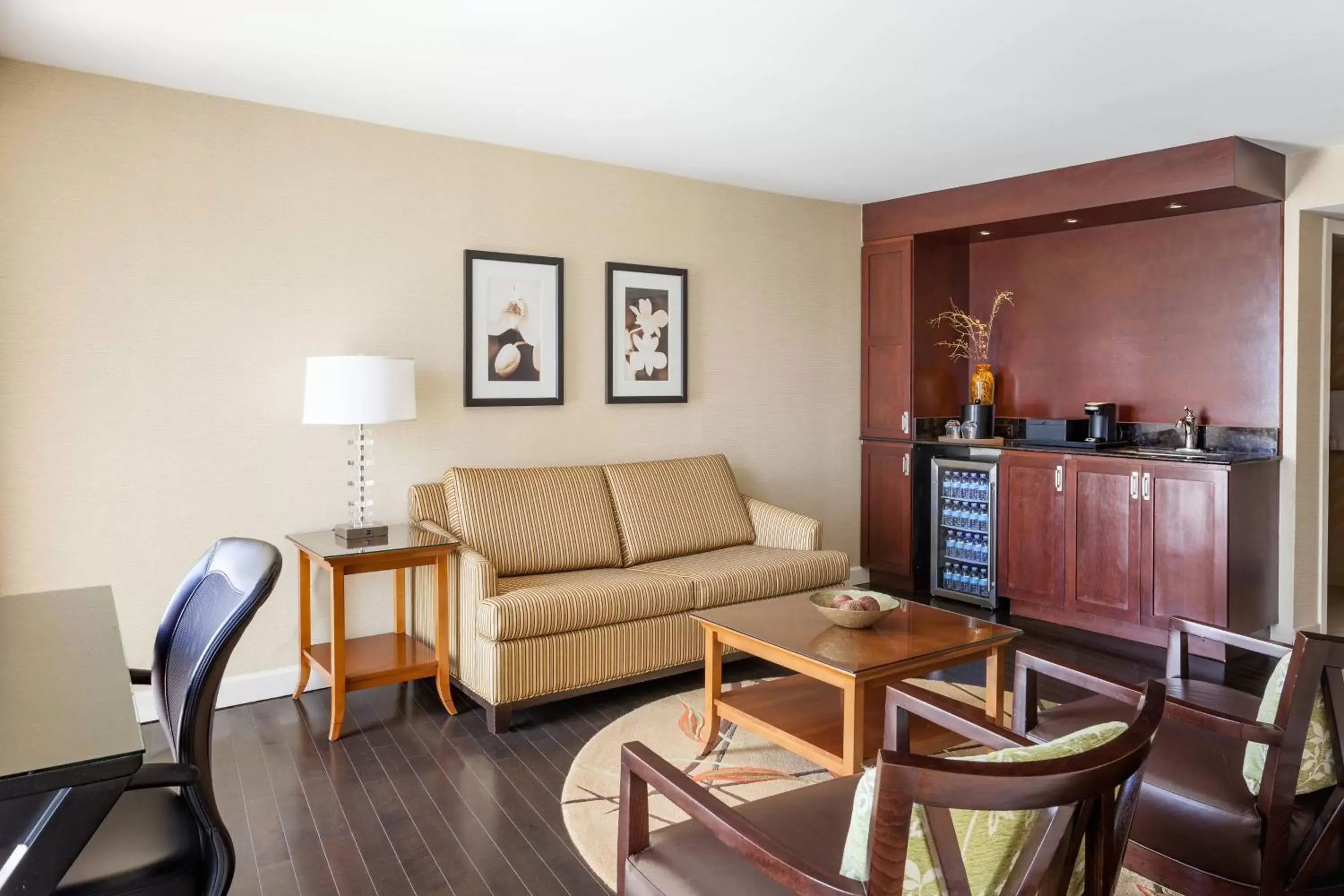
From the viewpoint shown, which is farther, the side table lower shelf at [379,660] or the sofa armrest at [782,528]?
the sofa armrest at [782,528]

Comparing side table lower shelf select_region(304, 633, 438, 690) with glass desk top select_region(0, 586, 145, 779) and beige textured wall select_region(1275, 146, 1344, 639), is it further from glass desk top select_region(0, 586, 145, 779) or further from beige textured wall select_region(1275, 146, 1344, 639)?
beige textured wall select_region(1275, 146, 1344, 639)

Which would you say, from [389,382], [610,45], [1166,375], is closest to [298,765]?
[389,382]

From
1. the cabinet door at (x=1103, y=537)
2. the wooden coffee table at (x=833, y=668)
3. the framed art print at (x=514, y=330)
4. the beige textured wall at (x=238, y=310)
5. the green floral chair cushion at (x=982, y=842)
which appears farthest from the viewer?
the cabinet door at (x=1103, y=537)

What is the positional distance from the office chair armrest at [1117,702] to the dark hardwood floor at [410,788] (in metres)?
1.03

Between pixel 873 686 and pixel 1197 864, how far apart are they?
3.39 ft

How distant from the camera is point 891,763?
45.6 inches

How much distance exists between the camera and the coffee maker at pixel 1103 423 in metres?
4.94

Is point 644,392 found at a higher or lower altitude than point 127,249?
lower

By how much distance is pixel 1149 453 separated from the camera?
4.57m

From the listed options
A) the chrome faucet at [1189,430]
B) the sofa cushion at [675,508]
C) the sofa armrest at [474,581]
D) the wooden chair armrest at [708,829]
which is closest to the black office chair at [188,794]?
the wooden chair armrest at [708,829]

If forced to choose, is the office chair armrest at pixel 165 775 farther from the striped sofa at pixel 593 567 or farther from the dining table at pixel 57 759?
the striped sofa at pixel 593 567

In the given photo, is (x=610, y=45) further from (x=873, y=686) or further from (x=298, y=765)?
(x=298, y=765)

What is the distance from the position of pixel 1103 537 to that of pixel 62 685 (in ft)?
14.8

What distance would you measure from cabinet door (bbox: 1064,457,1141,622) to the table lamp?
3.38 metres
